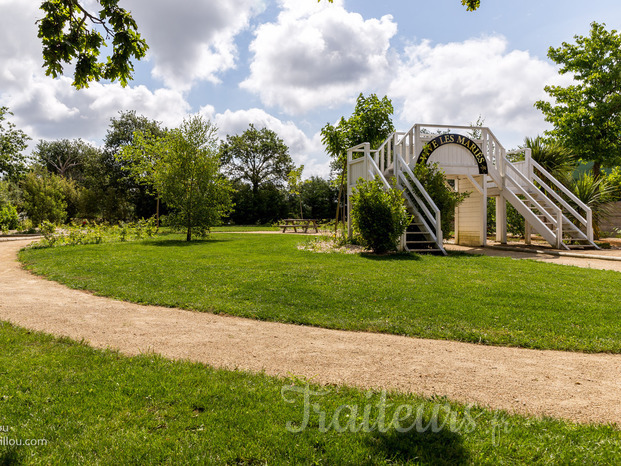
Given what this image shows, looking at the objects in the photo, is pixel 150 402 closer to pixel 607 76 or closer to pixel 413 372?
pixel 413 372

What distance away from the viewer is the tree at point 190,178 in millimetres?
18406

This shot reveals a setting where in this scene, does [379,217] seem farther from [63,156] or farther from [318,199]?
[63,156]

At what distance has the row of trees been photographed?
1864 centimetres

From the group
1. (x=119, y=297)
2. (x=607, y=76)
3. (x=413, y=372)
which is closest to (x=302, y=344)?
(x=413, y=372)

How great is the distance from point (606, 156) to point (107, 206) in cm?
3790

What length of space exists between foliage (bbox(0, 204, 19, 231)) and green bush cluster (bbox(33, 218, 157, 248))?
12.8 metres

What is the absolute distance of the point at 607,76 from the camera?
64.1ft

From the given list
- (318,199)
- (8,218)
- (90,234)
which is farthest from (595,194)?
(8,218)

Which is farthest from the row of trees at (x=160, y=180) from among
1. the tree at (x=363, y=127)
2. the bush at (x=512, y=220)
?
the bush at (x=512, y=220)

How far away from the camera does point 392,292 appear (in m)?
7.32

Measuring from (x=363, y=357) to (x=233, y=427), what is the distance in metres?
1.94

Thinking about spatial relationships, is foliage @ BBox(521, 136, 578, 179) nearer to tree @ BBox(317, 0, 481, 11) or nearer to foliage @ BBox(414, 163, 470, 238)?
foliage @ BBox(414, 163, 470, 238)

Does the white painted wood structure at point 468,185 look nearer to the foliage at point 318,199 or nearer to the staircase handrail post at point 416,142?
the staircase handrail post at point 416,142

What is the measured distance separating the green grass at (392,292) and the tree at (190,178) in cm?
723
